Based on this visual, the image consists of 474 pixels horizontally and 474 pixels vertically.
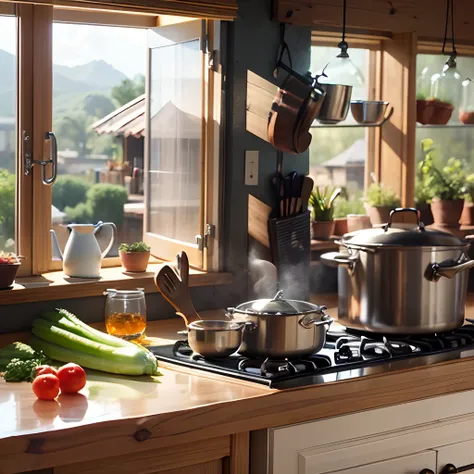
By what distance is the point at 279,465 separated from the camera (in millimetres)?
2277

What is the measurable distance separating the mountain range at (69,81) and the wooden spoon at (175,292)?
30.3 inches

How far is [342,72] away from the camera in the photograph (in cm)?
316

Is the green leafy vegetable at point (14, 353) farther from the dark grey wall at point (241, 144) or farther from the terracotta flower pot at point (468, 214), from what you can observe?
the terracotta flower pot at point (468, 214)

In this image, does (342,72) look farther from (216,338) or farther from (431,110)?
(216,338)

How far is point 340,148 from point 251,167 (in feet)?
2.12

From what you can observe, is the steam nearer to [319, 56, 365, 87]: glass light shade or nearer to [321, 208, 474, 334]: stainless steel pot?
[321, 208, 474, 334]: stainless steel pot

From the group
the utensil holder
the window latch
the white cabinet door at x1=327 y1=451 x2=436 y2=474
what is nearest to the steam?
the utensil holder

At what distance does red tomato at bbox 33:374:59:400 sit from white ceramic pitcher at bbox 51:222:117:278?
2.94 ft

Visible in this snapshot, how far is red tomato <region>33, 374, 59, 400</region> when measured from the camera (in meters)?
2.19

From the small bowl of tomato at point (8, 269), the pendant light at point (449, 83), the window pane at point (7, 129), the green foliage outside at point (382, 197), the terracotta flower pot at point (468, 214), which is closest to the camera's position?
the small bowl of tomato at point (8, 269)

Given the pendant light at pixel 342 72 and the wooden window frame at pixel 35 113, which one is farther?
the pendant light at pixel 342 72

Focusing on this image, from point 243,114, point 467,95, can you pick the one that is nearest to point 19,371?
point 243,114

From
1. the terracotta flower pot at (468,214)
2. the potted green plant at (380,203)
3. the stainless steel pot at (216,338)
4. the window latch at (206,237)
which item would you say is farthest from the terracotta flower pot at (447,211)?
the stainless steel pot at (216,338)

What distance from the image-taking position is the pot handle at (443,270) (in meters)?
2.71
